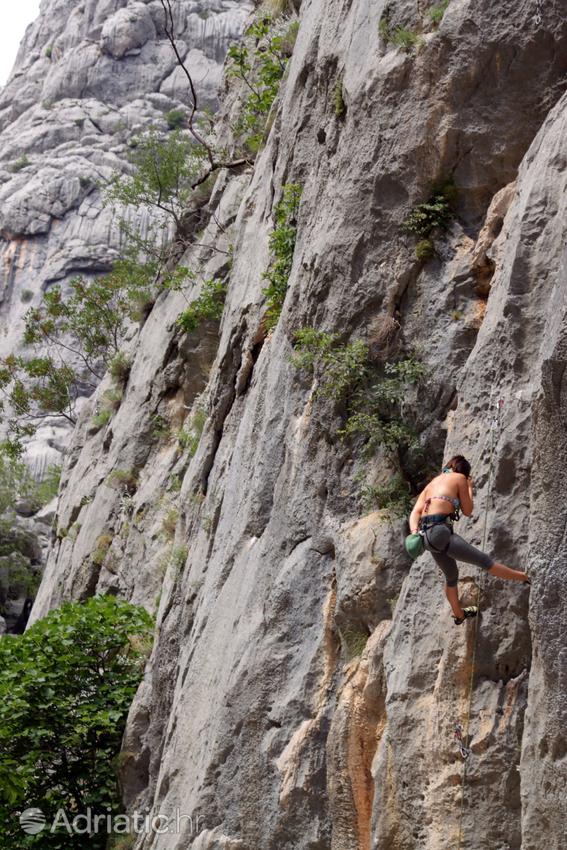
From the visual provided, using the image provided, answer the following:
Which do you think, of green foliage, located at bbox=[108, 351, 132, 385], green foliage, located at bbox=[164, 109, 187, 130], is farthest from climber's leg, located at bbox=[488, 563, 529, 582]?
green foliage, located at bbox=[164, 109, 187, 130]

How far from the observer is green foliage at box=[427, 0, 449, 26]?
10422 mm

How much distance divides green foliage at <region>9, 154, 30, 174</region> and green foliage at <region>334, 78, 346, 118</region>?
181 feet

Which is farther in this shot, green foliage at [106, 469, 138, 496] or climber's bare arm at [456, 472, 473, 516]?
green foliage at [106, 469, 138, 496]

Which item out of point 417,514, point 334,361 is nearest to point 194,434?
point 334,361

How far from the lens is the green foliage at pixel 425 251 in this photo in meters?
9.97

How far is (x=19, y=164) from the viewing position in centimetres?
6319

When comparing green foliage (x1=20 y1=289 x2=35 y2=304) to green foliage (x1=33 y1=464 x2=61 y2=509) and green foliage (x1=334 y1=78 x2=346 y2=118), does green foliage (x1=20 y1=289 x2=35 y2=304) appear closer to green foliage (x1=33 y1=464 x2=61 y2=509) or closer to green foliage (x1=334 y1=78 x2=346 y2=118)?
green foliage (x1=33 y1=464 x2=61 y2=509)

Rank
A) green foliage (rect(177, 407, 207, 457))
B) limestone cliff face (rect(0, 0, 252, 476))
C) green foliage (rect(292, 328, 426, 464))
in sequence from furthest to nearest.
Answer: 1. limestone cliff face (rect(0, 0, 252, 476))
2. green foliage (rect(177, 407, 207, 457))
3. green foliage (rect(292, 328, 426, 464))

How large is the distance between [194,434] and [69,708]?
4.94 m

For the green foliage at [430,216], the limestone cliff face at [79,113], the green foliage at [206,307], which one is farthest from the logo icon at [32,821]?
the limestone cliff face at [79,113]

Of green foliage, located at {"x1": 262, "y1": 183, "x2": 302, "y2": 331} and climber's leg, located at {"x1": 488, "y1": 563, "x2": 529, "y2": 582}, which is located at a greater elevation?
green foliage, located at {"x1": 262, "y1": 183, "x2": 302, "y2": 331}

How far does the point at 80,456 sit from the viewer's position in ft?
79.2

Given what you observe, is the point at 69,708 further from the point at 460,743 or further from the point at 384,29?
the point at 384,29

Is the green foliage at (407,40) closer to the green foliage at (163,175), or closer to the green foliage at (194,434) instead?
the green foliage at (194,434)
